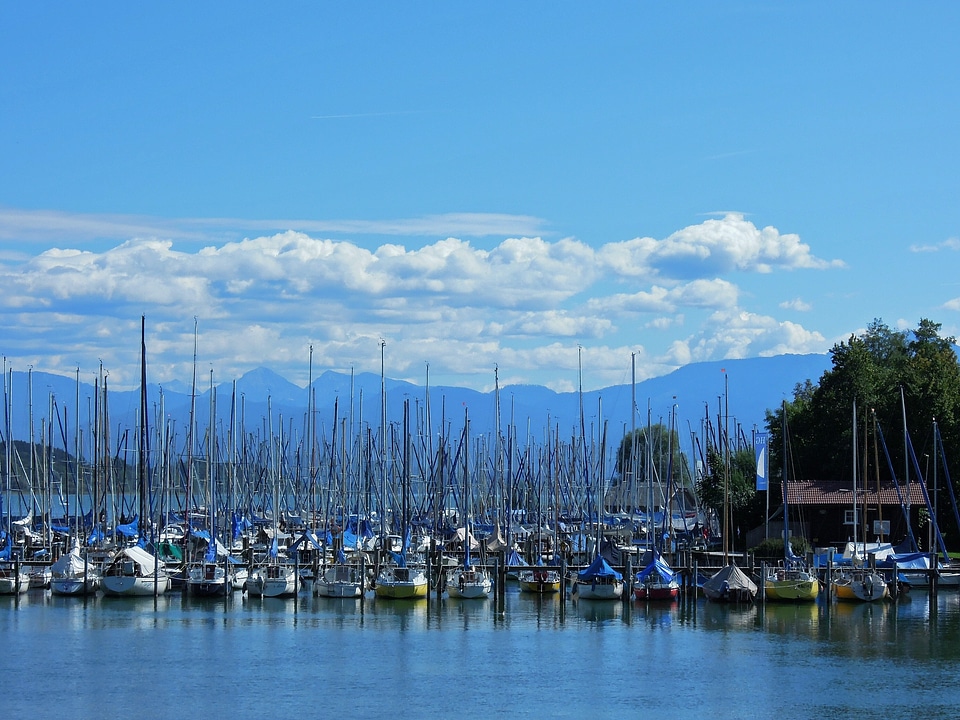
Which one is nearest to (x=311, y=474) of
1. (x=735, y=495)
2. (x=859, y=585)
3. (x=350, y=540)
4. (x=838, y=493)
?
(x=350, y=540)

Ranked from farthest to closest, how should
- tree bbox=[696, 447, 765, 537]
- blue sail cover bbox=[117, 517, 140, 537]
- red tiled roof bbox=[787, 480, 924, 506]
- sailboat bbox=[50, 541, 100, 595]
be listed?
tree bbox=[696, 447, 765, 537] → red tiled roof bbox=[787, 480, 924, 506] → blue sail cover bbox=[117, 517, 140, 537] → sailboat bbox=[50, 541, 100, 595]

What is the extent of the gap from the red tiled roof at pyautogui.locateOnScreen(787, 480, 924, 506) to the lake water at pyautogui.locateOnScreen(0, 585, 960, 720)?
12686 mm

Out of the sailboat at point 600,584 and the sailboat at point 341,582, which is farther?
the sailboat at point 341,582

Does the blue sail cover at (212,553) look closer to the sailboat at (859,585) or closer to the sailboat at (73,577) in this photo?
the sailboat at (73,577)

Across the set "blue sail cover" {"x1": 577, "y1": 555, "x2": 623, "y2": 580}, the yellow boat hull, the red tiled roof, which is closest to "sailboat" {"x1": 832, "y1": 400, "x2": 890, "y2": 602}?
the yellow boat hull

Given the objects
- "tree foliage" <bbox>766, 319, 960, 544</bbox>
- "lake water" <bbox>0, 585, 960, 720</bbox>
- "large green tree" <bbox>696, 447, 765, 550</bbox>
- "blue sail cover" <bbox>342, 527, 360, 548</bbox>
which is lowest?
"lake water" <bbox>0, 585, 960, 720</bbox>

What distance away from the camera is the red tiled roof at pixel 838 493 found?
79.6 m

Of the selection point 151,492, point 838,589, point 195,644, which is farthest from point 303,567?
point 838,589

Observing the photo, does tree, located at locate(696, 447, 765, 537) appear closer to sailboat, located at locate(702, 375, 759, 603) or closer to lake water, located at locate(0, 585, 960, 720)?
lake water, located at locate(0, 585, 960, 720)

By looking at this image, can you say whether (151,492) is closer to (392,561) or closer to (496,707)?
(392,561)

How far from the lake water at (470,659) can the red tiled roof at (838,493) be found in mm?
12686

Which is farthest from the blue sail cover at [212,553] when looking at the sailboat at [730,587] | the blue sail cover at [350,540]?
the sailboat at [730,587]

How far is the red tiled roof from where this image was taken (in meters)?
79.6

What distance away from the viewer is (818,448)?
90.2 metres
